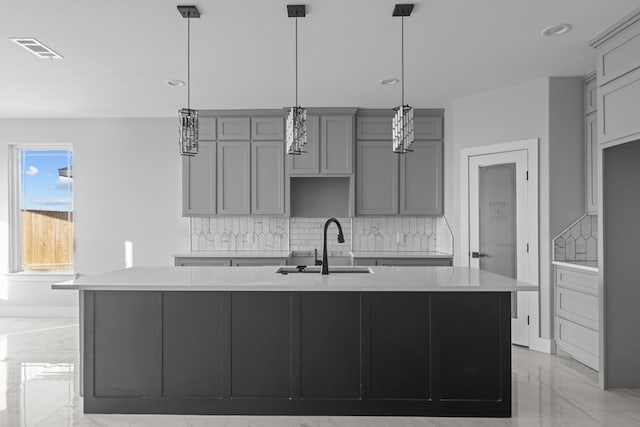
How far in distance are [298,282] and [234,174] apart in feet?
10.4

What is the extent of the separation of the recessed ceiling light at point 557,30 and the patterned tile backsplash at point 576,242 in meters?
1.88

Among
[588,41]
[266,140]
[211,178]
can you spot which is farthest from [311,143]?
[588,41]

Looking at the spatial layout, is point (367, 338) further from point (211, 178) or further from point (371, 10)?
point (211, 178)

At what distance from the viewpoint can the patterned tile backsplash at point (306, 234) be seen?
6.07 m

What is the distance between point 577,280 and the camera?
403cm

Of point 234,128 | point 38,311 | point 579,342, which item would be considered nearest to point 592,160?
point 579,342

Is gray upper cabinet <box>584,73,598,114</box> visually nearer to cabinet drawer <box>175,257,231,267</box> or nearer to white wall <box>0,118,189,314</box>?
cabinet drawer <box>175,257,231,267</box>

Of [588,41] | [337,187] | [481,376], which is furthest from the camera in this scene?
[337,187]

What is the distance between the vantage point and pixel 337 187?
607 cm

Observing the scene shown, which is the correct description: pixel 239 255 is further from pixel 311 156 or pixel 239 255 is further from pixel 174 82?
pixel 174 82

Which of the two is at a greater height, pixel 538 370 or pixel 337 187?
pixel 337 187

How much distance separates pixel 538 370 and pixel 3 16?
16.4ft

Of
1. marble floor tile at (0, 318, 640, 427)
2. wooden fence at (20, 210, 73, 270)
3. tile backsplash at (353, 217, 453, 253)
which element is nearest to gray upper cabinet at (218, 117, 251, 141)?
tile backsplash at (353, 217, 453, 253)

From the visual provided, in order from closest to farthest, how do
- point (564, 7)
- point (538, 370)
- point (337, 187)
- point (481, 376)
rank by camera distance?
1. point (481, 376)
2. point (564, 7)
3. point (538, 370)
4. point (337, 187)
